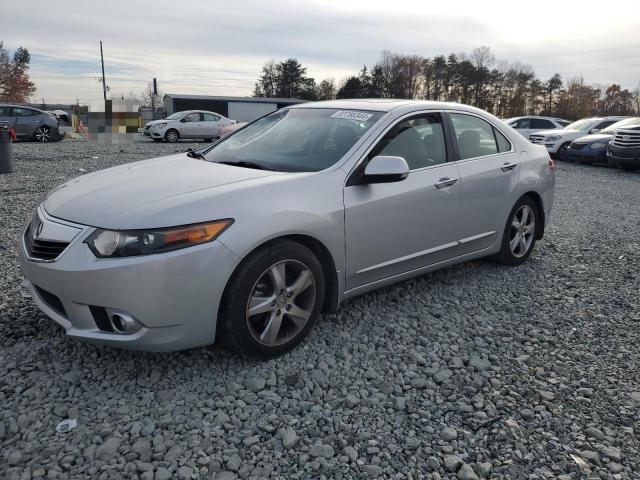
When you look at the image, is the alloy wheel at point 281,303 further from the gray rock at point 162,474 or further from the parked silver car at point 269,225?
the gray rock at point 162,474

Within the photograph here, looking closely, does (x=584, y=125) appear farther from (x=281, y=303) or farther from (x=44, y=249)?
(x=44, y=249)

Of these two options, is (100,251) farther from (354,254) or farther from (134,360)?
(354,254)

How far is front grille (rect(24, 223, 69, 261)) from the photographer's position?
286 centimetres

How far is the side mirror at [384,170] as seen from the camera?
345 cm

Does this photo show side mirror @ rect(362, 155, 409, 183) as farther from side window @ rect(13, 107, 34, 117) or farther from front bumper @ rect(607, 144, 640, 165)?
side window @ rect(13, 107, 34, 117)

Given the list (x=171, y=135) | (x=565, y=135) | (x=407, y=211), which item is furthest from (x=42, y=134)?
(x=407, y=211)

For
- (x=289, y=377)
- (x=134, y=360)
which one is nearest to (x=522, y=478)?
(x=289, y=377)

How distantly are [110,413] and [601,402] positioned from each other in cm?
260

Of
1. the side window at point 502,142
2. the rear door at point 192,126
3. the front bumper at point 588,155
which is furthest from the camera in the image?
the rear door at point 192,126

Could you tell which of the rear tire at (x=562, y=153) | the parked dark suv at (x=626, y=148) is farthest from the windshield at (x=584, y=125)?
the parked dark suv at (x=626, y=148)

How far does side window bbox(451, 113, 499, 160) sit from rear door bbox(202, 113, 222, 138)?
67.8ft

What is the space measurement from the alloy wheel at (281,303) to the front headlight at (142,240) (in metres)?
0.47

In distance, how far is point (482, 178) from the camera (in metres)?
4.45

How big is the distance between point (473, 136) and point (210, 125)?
A: 69.2ft
